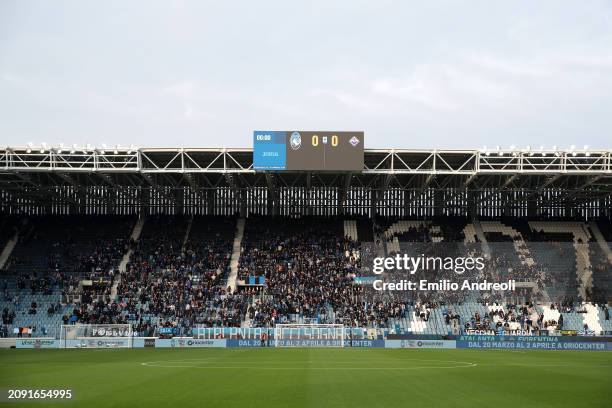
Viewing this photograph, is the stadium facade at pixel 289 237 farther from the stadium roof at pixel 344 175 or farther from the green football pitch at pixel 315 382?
the green football pitch at pixel 315 382

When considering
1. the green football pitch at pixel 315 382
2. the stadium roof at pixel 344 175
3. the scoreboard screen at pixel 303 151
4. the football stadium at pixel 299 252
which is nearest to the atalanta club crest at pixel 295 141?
the scoreboard screen at pixel 303 151

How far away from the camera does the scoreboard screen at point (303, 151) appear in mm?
51125

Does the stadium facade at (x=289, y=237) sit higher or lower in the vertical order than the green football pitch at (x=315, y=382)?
higher

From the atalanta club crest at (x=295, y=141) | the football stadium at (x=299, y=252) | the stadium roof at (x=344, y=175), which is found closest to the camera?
the football stadium at (x=299, y=252)

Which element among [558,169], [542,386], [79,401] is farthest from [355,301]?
[79,401]

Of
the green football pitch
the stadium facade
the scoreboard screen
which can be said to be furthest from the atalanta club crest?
the green football pitch

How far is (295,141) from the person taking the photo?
51.2 meters

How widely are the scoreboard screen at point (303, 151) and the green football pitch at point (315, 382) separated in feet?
68.0

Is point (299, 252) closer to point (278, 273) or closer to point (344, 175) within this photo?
point (278, 273)

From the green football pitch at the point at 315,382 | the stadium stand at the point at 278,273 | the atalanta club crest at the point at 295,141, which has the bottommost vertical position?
the green football pitch at the point at 315,382

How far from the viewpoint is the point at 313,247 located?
62.0 meters

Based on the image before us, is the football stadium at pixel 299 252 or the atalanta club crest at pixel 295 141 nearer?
the football stadium at pixel 299 252

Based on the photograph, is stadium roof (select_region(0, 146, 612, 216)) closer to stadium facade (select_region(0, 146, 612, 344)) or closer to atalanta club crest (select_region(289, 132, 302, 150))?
stadium facade (select_region(0, 146, 612, 344))

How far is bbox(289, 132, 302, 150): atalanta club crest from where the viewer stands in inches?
2012
